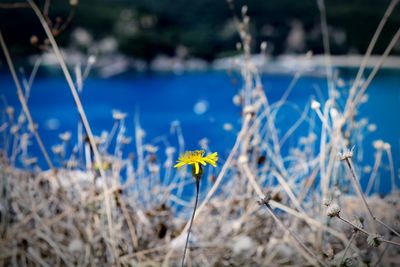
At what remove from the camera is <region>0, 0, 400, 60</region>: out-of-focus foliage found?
1917cm

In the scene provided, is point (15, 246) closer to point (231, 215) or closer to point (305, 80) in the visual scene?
point (231, 215)

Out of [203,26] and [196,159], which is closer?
[196,159]

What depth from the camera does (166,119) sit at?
715 cm

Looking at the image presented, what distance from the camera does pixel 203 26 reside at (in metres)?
23.2

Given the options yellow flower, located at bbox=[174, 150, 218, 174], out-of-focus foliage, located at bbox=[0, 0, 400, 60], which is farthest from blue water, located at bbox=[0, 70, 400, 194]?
out-of-focus foliage, located at bbox=[0, 0, 400, 60]

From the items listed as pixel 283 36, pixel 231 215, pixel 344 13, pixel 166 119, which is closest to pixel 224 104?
pixel 166 119

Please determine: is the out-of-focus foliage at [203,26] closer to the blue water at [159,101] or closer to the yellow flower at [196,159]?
the blue water at [159,101]

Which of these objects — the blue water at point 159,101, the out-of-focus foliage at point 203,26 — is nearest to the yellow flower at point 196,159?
the blue water at point 159,101

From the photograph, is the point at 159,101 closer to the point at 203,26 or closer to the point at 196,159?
the point at 196,159

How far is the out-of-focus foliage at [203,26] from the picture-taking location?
62.9 ft

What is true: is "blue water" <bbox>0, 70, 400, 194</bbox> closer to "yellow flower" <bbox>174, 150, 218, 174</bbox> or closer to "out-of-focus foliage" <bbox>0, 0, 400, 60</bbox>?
"yellow flower" <bbox>174, 150, 218, 174</bbox>

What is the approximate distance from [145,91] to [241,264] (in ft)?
34.1

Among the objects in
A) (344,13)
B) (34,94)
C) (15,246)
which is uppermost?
(344,13)

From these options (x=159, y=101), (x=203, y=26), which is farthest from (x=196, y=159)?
(x=203, y=26)
